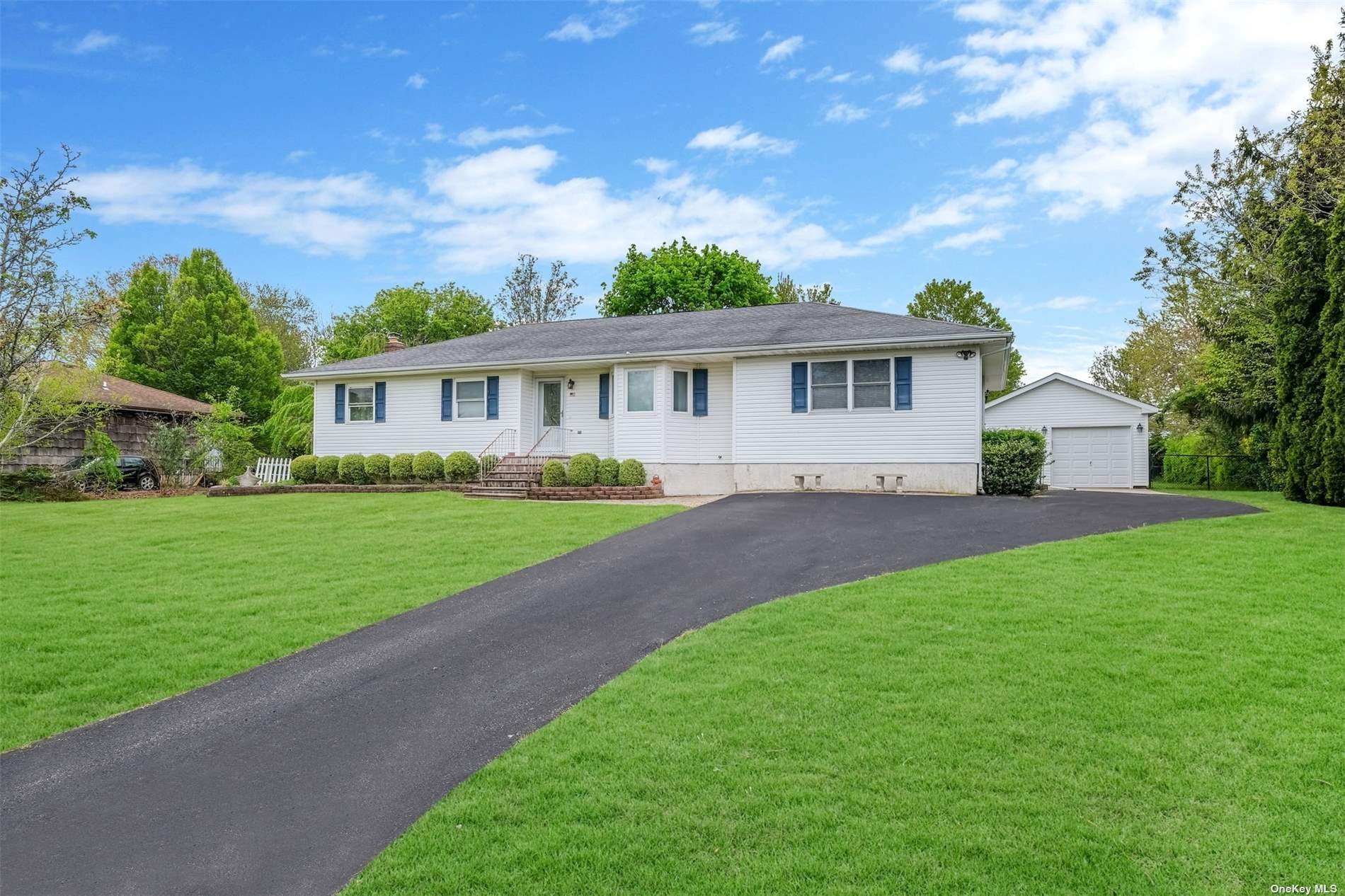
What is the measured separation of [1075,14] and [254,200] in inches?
924

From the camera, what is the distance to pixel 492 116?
67.9 ft

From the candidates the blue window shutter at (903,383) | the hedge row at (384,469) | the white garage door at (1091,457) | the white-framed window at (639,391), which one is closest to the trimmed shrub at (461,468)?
the hedge row at (384,469)

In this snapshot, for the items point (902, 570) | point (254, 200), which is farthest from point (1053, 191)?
point (254, 200)

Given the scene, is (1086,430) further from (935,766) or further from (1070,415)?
(935,766)

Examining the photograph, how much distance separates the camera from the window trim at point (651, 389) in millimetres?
18469

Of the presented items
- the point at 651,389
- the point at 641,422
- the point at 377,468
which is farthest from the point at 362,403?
the point at 651,389

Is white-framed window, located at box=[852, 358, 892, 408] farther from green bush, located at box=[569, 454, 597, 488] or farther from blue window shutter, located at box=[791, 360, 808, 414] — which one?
green bush, located at box=[569, 454, 597, 488]

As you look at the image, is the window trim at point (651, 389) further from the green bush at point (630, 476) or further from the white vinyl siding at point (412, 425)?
the white vinyl siding at point (412, 425)

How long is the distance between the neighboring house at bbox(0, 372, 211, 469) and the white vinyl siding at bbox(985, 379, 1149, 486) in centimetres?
2785

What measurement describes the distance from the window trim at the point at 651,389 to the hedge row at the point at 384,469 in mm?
4258

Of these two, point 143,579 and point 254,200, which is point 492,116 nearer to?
point 254,200

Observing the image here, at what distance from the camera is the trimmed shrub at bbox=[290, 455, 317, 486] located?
2097 cm

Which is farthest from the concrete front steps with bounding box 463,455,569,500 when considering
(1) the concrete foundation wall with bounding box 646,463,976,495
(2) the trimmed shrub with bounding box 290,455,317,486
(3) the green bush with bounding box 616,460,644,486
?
(2) the trimmed shrub with bounding box 290,455,317,486

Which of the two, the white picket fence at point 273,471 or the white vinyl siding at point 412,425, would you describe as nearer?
the white vinyl siding at point 412,425
